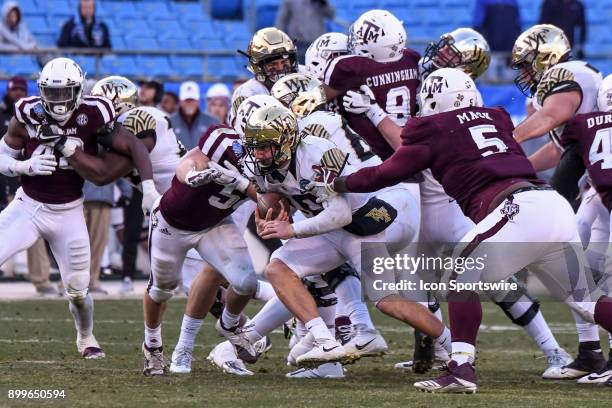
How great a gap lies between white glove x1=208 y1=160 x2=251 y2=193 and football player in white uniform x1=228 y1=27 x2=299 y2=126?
1032mm

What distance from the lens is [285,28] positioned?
46.0 ft

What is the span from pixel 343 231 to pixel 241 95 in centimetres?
128

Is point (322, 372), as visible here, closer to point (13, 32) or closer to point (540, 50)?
point (540, 50)

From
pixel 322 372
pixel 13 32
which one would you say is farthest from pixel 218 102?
pixel 322 372

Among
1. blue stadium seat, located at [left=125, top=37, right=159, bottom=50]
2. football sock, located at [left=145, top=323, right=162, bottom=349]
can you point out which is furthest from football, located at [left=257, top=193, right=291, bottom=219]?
blue stadium seat, located at [left=125, top=37, right=159, bottom=50]

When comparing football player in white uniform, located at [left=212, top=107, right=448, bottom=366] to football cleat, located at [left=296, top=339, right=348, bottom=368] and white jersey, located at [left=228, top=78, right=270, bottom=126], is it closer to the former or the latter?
football cleat, located at [left=296, top=339, right=348, bottom=368]

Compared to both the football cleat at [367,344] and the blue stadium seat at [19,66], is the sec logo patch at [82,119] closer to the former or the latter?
the football cleat at [367,344]

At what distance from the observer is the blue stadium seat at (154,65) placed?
1516 centimetres

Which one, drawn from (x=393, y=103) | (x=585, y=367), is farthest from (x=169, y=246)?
(x=585, y=367)

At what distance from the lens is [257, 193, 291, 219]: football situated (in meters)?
6.56

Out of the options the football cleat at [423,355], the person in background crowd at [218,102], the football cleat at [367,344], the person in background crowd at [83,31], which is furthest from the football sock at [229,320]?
the person in background crowd at [83,31]

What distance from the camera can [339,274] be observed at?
713cm

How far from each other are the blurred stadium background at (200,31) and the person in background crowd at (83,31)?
14cm

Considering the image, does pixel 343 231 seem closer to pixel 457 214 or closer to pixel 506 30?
pixel 457 214
